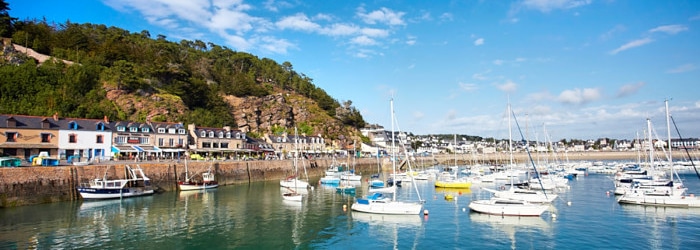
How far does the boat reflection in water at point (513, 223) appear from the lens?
28453mm

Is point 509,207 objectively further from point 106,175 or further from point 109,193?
point 106,175

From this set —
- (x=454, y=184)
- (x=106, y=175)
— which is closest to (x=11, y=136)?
(x=106, y=175)

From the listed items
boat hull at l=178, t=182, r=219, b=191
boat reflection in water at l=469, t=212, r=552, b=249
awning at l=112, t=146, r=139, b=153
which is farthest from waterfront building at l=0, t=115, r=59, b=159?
boat reflection in water at l=469, t=212, r=552, b=249

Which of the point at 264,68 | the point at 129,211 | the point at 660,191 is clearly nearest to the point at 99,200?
the point at 129,211

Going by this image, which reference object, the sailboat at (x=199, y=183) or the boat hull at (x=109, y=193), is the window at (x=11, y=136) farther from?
the sailboat at (x=199, y=183)

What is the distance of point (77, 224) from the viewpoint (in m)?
29.3

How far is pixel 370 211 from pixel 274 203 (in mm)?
11588

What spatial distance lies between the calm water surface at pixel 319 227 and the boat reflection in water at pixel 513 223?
8 centimetres

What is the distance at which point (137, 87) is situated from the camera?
83938 millimetres

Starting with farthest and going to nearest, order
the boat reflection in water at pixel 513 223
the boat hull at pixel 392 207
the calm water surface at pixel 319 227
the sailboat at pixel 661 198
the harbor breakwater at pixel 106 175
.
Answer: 1. the sailboat at pixel 661 198
2. the harbor breakwater at pixel 106 175
3. the boat hull at pixel 392 207
4. the boat reflection in water at pixel 513 223
5. the calm water surface at pixel 319 227

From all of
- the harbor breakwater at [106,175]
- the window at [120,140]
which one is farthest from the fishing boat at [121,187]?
the window at [120,140]

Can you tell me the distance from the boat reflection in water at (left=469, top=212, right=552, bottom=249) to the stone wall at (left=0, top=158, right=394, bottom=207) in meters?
36.0

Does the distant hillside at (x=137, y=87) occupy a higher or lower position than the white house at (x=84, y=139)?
higher

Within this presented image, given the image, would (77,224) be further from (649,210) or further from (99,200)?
(649,210)
